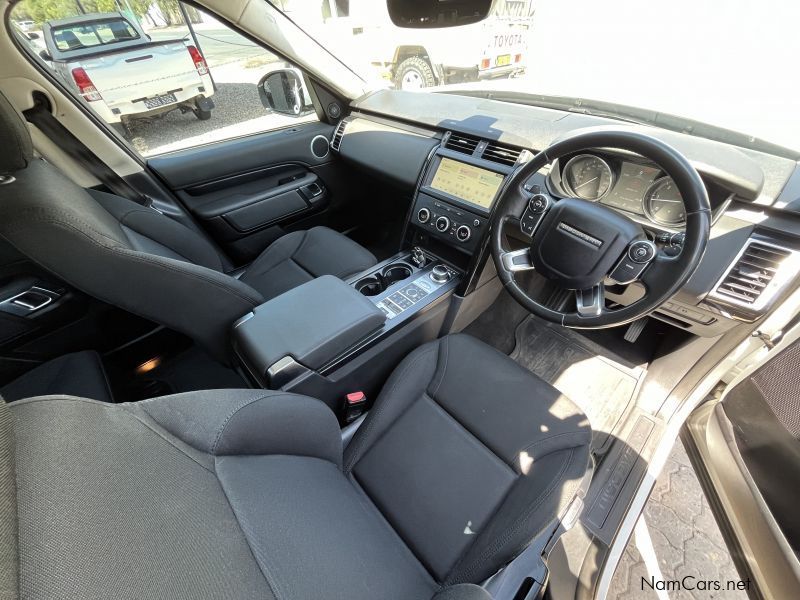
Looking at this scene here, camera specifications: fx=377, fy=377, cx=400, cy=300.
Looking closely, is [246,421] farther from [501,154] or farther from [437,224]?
[501,154]

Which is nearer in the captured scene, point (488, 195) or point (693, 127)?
point (693, 127)

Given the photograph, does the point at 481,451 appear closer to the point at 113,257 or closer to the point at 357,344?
the point at 357,344

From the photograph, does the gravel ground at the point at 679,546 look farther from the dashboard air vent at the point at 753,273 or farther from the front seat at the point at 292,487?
the dashboard air vent at the point at 753,273

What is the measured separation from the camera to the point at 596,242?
999 mm

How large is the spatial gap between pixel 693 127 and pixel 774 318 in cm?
66

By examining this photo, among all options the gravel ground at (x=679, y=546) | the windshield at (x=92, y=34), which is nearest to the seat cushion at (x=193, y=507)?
the gravel ground at (x=679, y=546)

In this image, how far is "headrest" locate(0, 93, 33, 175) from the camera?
94 centimetres

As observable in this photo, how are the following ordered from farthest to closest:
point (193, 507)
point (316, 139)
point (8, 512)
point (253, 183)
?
point (316, 139)
point (253, 183)
point (193, 507)
point (8, 512)

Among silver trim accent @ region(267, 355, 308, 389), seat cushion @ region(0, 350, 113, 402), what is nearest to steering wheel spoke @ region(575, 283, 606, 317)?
silver trim accent @ region(267, 355, 308, 389)

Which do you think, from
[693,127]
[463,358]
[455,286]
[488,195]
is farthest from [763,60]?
[463,358]

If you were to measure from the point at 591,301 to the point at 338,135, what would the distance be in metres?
1.65

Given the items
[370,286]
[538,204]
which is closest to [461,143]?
[538,204]

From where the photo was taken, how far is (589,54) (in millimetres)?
1803

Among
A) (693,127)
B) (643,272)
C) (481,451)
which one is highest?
(693,127)
